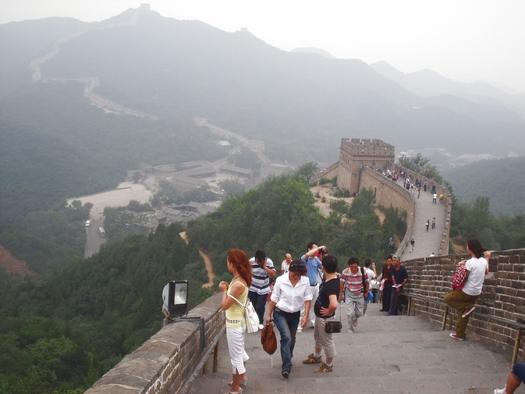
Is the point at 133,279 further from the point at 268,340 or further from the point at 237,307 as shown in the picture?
the point at 237,307

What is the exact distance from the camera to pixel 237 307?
16.9ft

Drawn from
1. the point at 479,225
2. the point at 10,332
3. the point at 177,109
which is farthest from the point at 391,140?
the point at 10,332

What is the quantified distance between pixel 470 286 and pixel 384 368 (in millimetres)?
1837

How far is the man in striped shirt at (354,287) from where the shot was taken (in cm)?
823

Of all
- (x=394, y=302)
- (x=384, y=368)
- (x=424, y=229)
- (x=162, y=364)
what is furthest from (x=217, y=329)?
(x=424, y=229)

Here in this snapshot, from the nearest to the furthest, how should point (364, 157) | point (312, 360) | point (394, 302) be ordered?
point (312, 360)
point (394, 302)
point (364, 157)

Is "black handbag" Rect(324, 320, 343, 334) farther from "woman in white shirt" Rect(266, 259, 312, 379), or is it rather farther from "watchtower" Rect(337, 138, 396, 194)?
"watchtower" Rect(337, 138, 396, 194)

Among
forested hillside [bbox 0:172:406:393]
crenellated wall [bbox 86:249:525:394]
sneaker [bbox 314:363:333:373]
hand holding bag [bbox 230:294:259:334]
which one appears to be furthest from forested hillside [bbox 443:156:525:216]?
hand holding bag [bbox 230:294:259:334]

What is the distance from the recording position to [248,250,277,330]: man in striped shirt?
744 centimetres

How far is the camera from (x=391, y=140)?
189 m

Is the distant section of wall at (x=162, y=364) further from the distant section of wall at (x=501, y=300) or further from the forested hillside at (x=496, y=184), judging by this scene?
the forested hillside at (x=496, y=184)

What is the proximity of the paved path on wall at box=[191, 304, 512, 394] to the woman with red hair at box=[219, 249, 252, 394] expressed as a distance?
36 cm

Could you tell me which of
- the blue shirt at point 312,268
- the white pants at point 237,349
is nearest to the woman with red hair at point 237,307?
the white pants at point 237,349

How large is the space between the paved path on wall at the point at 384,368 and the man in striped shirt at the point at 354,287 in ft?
2.93
